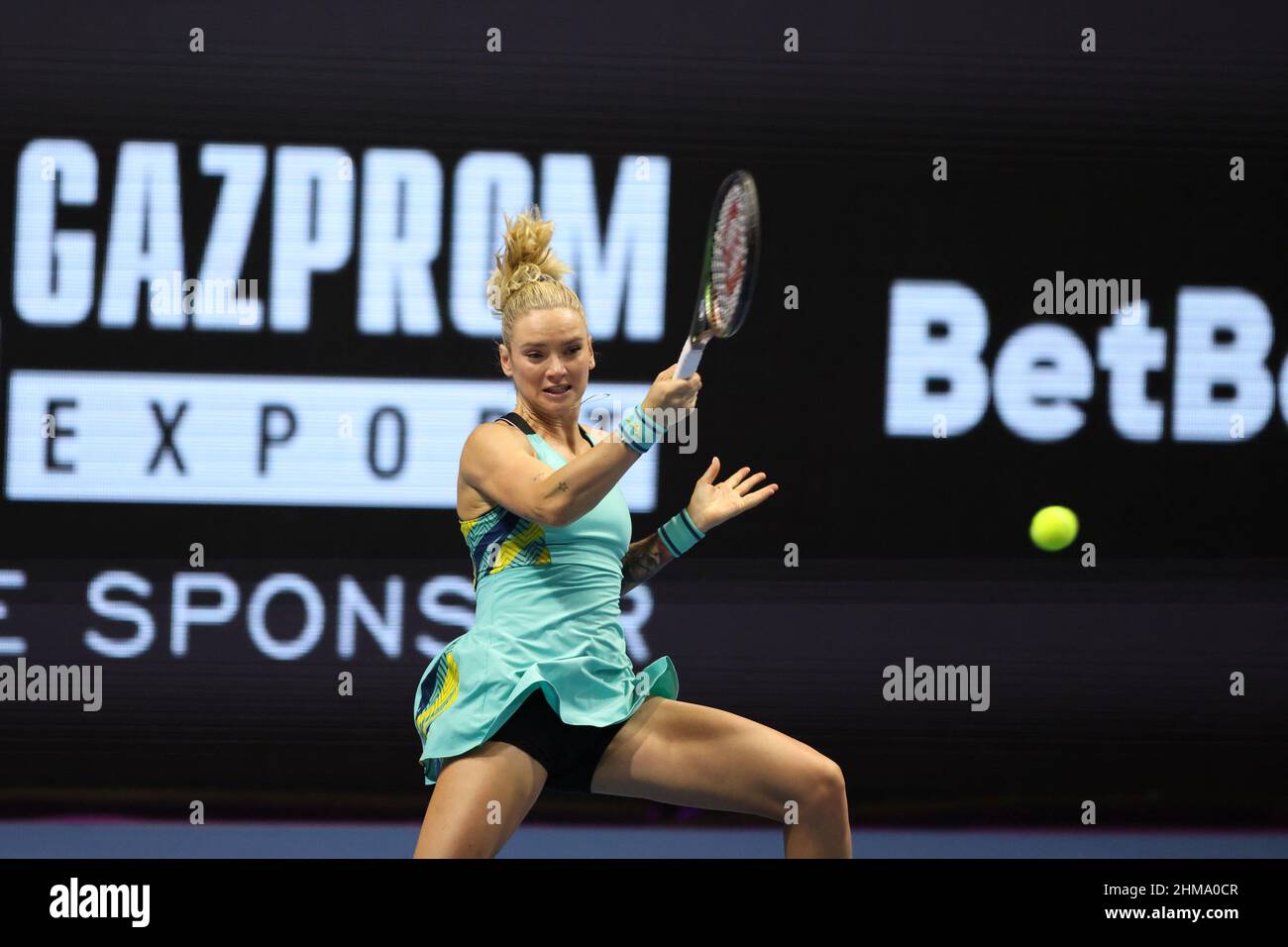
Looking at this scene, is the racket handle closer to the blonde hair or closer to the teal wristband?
the blonde hair

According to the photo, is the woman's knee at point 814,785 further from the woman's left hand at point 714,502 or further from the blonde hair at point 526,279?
the blonde hair at point 526,279

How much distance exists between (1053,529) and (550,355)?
8.52 ft

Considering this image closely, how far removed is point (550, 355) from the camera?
3268 mm

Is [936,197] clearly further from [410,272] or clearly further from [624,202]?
[410,272]

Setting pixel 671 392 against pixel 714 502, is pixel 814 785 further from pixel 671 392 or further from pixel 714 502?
pixel 671 392

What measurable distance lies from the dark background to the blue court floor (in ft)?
0.26

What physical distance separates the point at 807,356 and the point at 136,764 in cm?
245

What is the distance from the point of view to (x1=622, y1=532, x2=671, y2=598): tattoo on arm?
11.7 ft

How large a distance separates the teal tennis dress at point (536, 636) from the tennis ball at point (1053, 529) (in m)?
2.40

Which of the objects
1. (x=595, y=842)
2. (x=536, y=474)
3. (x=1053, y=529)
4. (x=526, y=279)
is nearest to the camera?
(x=536, y=474)

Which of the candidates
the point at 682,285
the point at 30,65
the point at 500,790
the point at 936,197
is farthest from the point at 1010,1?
the point at 500,790

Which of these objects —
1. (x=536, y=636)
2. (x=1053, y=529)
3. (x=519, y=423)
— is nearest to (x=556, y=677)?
(x=536, y=636)

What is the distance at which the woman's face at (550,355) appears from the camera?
326 centimetres

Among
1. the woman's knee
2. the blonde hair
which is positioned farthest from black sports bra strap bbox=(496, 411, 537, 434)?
the woman's knee
